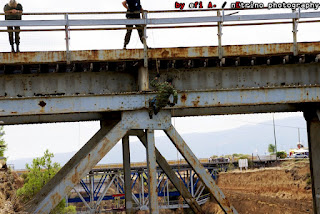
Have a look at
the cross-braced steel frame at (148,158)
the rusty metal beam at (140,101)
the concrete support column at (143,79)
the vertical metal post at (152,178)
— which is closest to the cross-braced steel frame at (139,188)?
the cross-braced steel frame at (148,158)

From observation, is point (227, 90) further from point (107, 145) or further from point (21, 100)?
point (21, 100)

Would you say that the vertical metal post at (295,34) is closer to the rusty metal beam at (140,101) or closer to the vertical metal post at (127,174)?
the rusty metal beam at (140,101)

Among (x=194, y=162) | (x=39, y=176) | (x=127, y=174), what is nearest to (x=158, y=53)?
(x=194, y=162)

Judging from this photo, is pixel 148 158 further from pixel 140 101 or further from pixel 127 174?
pixel 127 174

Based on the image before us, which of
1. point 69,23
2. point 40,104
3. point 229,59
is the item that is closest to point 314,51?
point 229,59

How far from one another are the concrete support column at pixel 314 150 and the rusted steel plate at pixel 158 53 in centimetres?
198

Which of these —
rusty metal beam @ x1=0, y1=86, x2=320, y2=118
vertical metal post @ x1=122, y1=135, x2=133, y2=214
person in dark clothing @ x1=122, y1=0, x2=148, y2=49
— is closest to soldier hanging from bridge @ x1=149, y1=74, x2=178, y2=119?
rusty metal beam @ x1=0, y1=86, x2=320, y2=118

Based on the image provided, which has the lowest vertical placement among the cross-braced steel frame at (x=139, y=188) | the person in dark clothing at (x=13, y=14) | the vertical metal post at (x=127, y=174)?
the cross-braced steel frame at (x=139, y=188)

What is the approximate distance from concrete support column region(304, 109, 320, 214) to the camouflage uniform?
4.16 metres

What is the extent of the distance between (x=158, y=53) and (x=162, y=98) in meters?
1.32

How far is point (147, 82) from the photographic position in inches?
496

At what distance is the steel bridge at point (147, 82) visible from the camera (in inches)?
473

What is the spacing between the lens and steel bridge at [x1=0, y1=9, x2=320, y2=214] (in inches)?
473

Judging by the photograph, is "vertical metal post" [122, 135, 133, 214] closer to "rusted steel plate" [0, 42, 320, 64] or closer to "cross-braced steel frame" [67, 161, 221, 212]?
"rusted steel plate" [0, 42, 320, 64]
